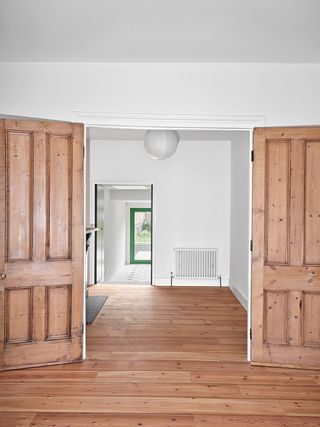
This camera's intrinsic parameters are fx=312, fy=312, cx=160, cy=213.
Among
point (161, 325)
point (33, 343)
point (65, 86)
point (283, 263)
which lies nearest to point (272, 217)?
point (283, 263)

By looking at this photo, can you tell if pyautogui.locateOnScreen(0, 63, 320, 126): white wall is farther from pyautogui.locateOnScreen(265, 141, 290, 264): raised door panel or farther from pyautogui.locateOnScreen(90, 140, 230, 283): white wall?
pyautogui.locateOnScreen(90, 140, 230, 283): white wall

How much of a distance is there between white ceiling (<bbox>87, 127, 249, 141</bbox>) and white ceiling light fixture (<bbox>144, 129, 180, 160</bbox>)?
30.5 inches

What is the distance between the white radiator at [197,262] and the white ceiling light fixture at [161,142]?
2111 millimetres

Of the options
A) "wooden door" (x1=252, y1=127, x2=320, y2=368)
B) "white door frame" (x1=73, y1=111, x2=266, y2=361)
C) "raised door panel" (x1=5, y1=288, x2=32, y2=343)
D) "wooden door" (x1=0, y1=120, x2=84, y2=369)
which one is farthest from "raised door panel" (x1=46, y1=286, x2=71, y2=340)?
"wooden door" (x1=252, y1=127, x2=320, y2=368)

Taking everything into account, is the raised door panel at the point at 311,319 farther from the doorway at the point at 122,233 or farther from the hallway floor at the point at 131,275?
the hallway floor at the point at 131,275

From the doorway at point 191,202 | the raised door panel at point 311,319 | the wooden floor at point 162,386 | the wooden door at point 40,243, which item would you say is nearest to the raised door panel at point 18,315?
the wooden door at point 40,243

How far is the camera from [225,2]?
2.15 meters

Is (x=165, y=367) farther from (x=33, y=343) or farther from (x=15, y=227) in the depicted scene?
(x=15, y=227)

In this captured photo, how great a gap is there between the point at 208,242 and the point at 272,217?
10.3 ft

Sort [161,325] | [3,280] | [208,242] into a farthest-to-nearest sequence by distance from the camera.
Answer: [208,242] → [161,325] → [3,280]

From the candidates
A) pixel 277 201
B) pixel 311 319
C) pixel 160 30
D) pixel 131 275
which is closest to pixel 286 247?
pixel 277 201

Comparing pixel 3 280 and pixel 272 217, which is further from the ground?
pixel 272 217

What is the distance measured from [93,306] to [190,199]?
267cm

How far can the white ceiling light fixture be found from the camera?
14.7 feet
